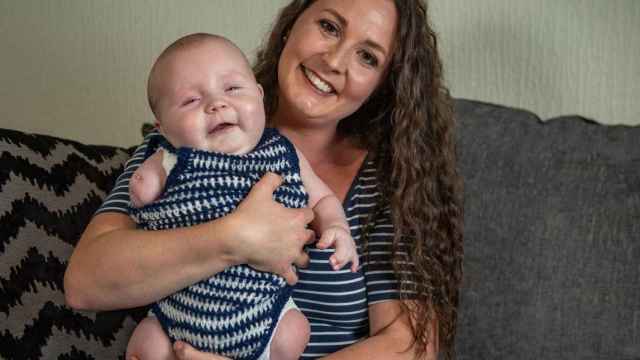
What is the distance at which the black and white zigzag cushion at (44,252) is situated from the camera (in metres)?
1.60

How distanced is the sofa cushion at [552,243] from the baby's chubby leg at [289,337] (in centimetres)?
48

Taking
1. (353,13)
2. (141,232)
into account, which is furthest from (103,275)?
(353,13)

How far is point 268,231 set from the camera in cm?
128

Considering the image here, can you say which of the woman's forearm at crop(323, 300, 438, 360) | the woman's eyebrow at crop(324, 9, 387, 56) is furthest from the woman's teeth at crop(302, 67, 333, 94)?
the woman's forearm at crop(323, 300, 438, 360)

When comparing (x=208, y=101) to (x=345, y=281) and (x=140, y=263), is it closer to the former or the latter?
(x=140, y=263)

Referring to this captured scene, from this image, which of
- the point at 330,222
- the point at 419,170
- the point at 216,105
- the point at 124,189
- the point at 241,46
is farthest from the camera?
the point at 241,46

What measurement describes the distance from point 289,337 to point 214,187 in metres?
0.29

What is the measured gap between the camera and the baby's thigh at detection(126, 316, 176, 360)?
133 cm

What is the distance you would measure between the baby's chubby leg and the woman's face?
42 centimetres

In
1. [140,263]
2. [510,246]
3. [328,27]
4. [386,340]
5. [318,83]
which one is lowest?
[386,340]

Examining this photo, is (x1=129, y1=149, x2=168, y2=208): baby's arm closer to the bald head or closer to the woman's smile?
the bald head

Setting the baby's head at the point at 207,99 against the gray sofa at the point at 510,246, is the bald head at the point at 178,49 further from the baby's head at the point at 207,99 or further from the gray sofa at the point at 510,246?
the gray sofa at the point at 510,246

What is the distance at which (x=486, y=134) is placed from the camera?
1803 millimetres

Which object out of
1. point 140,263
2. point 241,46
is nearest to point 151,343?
point 140,263
